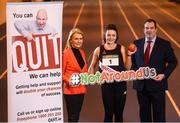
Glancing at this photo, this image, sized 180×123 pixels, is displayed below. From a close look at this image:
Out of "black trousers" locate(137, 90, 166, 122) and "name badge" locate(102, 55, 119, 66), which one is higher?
"name badge" locate(102, 55, 119, 66)

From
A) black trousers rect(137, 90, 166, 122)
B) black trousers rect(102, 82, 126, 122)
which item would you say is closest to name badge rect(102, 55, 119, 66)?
black trousers rect(102, 82, 126, 122)

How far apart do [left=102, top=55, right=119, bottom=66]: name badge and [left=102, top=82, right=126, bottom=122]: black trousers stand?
0.79 ft

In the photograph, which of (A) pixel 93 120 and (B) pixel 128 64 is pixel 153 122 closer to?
(B) pixel 128 64

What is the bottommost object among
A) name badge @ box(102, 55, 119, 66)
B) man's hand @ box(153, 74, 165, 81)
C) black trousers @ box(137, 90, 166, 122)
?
black trousers @ box(137, 90, 166, 122)

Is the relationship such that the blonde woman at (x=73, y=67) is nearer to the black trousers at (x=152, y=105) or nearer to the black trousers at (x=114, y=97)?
the black trousers at (x=114, y=97)

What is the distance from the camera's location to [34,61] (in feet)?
17.3

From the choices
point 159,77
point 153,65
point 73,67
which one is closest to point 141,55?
point 153,65

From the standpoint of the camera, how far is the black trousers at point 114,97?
18.2 ft

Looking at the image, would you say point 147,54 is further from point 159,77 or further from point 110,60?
point 110,60

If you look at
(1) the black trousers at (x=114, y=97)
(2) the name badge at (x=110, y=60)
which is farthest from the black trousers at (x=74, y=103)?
(2) the name badge at (x=110, y=60)

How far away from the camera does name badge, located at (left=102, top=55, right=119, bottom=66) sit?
5507 millimetres

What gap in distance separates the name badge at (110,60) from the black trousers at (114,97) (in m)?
0.24

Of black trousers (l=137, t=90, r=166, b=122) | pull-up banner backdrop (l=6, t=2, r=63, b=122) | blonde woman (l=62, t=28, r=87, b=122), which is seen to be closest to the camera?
pull-up banner backdrop (l=6, t=2, r=63, b=122)

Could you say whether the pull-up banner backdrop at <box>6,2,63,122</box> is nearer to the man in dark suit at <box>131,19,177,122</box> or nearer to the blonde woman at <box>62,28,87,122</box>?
the blonde woman at <box>62,28,87,122</box>
